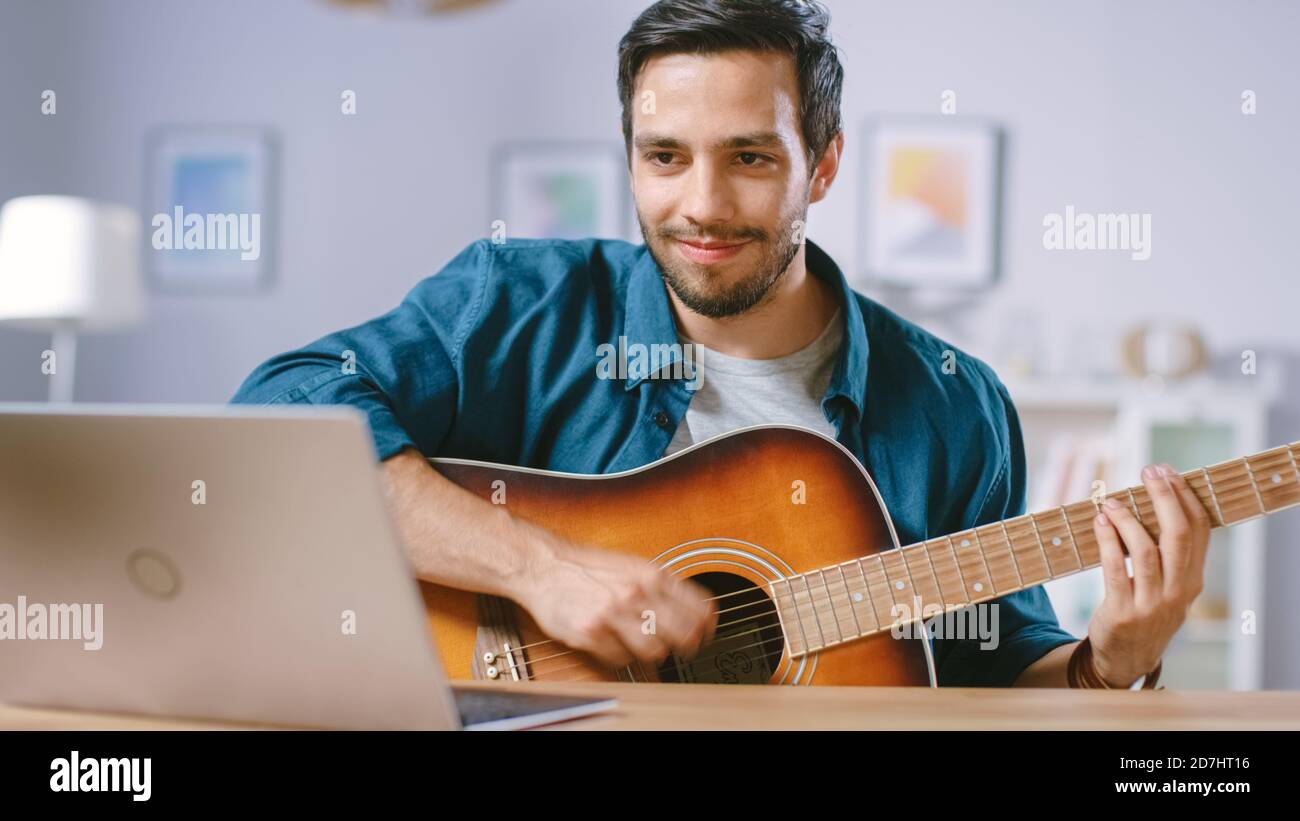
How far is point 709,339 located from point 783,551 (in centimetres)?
52

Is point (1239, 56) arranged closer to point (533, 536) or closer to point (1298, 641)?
point (1298, 641)

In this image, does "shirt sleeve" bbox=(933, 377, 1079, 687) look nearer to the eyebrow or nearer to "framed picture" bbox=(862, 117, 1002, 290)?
the eyebrow

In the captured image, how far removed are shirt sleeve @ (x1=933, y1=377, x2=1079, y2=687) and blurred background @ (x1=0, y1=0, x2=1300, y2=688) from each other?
1621 millimetres

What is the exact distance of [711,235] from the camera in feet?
5.63

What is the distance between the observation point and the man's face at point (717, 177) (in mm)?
1707

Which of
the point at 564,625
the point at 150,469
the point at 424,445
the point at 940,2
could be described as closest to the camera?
the point at 150,469

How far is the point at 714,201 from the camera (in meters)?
1.71

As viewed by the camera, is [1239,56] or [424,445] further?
[1239,56]

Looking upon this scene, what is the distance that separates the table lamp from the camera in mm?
2930

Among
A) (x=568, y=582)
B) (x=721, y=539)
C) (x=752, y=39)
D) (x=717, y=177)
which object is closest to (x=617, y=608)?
(x=568, y=582)

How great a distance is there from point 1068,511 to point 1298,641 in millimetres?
2446

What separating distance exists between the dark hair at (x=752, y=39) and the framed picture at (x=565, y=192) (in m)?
1.40
